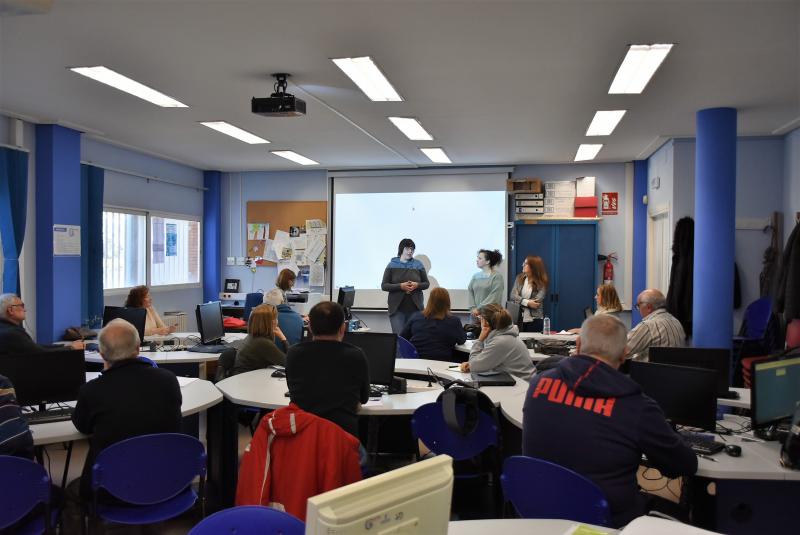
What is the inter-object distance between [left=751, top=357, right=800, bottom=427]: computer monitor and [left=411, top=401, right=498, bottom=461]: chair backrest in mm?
1328

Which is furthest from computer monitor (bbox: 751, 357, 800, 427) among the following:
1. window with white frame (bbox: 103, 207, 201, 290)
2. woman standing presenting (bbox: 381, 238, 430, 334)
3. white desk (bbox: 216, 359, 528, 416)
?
window with white frame (bbox: 103, 207, 201, 290)

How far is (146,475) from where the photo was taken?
9.58 ft

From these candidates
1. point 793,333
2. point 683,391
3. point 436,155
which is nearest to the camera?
point 683,391

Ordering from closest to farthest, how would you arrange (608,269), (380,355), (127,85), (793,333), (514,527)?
(514,527), (380,355), (127,85), (793,333), (608,269)

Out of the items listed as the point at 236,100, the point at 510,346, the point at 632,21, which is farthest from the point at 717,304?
the point at 236,100

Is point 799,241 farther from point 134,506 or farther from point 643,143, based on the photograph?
point 134,506

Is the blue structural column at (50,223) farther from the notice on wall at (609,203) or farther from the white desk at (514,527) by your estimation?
the notice on wall at (609,203)

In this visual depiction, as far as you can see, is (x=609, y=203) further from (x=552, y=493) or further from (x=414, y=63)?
(x=552, y=493)

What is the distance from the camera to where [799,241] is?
5410 mm

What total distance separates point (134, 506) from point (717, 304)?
525 centimetres

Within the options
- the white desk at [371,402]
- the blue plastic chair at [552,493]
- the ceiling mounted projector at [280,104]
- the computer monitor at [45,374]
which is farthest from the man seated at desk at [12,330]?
the blue plastic chair at [552,493]

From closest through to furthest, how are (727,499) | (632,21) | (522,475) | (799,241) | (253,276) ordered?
(522,475) < (727,499) < (632,21) < (799,241) < (253,276)

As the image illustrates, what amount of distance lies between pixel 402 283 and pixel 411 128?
1.86 metres

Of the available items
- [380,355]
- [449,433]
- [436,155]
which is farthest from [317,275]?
[449,433]
